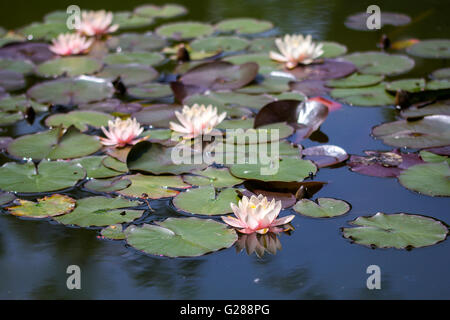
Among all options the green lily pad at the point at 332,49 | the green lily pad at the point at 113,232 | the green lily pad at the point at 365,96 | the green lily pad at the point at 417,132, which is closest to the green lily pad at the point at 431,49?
the green lily pad at the point at 332,49

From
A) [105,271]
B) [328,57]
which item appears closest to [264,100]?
[328,57]

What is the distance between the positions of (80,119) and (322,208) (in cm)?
182

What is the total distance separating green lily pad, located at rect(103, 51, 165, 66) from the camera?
4.76 m

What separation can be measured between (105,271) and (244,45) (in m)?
3.16

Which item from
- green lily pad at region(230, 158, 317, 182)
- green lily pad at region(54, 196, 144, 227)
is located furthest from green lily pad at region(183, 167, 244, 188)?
green lily pad at region(54, 196, 144, 227)

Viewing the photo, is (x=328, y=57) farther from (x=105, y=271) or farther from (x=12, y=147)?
(x=105, y=271)

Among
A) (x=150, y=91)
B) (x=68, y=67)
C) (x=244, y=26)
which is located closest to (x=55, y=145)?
(x=150, y=91)

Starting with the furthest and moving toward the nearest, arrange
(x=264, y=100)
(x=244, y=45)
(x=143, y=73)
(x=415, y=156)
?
(x=244, y=45), (x=143, y=73), (x=264, y=100), (x=415, y=156)

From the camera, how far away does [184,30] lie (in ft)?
18.0

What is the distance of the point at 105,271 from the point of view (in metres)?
2.31

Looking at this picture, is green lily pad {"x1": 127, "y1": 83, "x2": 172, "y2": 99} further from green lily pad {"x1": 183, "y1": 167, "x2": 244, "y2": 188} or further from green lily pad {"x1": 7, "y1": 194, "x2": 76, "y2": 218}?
green lily pad {"x1": 7, "y1": 194, "x2": 76, "y2": 218}

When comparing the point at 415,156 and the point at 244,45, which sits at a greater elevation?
the point at 244,45

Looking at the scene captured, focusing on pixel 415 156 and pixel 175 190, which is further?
pixel 415 156

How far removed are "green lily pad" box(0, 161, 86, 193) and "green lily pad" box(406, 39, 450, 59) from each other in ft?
9.55
